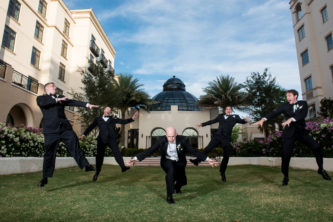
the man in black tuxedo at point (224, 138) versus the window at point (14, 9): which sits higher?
the window at point (14, 9)

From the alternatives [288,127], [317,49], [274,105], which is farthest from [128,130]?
[288,127]

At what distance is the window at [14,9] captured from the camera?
667 inches

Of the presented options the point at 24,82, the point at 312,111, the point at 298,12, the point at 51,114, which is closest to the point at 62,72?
the point at 24,82

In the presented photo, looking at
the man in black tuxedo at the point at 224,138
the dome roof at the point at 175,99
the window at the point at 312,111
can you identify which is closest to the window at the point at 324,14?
the window at the point at 312,111

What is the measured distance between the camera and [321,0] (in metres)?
21.1

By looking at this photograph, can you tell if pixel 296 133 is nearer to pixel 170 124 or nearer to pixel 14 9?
pixel 14 9

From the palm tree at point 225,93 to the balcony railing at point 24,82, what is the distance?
58.0 feet

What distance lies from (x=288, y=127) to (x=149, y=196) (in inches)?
144

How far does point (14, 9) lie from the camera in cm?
1747

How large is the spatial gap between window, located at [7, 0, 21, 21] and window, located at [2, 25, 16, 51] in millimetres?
1228

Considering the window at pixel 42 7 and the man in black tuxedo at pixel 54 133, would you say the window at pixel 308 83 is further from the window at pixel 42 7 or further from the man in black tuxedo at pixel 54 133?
the window at pixel 42 7

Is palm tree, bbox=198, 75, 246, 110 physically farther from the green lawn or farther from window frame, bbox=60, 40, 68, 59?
the green lawn

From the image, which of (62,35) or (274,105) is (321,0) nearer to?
(274,105)

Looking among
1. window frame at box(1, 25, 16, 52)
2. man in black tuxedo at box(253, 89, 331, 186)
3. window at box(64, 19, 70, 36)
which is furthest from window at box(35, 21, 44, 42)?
man in black tuxedo at box(253, 89, 331, 186)
